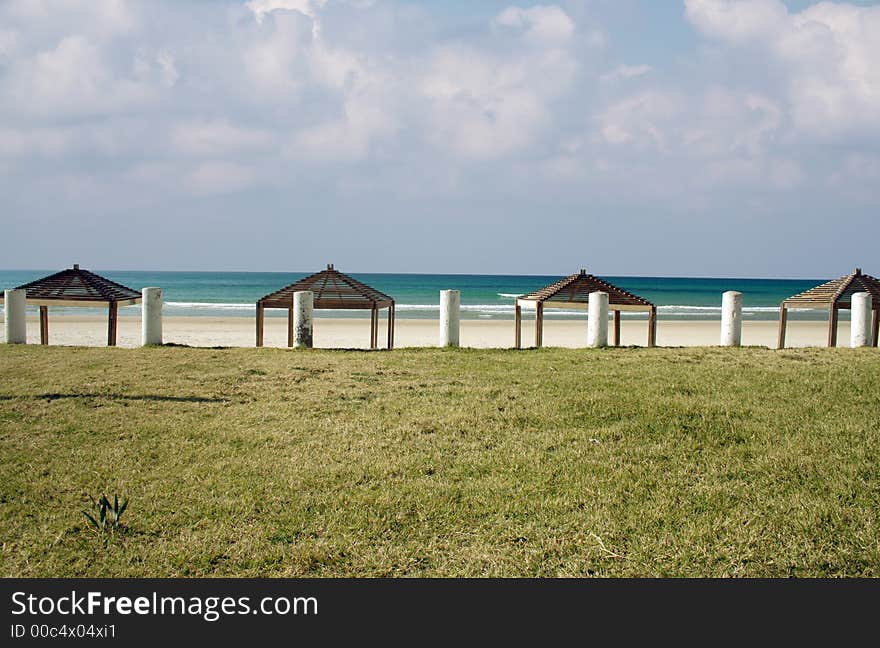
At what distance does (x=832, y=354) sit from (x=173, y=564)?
1129 centimetres

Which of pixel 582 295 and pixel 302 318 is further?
pixel 582 295

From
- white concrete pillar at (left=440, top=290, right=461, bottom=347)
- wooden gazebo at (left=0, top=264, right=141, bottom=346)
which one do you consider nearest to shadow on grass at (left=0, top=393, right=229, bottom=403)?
white concrete pillar at (left=440, top=290, right=461, bottom=347)

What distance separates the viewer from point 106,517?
179 inches

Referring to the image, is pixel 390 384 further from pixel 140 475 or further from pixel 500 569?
pixel 500 569

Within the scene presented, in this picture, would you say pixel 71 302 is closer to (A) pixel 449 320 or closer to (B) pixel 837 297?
(A) pixel 449 320

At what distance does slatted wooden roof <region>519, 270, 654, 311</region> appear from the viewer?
14.5 m

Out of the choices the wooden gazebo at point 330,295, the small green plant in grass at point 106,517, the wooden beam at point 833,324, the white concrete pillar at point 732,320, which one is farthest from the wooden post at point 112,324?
the wooden beam at point 833,324

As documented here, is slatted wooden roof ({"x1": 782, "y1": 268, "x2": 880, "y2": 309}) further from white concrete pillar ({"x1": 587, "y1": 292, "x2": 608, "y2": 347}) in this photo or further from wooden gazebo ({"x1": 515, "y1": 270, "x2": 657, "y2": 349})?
white concrete pillar ({"x1": 587, "y1": 292, "x2": 608, "y2": 347})

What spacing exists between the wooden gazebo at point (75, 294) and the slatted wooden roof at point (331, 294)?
2.91m

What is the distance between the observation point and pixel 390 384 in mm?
9297

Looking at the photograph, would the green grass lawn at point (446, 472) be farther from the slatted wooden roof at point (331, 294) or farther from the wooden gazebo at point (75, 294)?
the wooden gazebo at point (75, 294)

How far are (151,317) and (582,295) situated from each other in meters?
8.27

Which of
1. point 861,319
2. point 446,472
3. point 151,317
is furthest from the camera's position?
point 861,319

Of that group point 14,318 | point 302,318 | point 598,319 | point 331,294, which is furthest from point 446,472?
point 14,318
